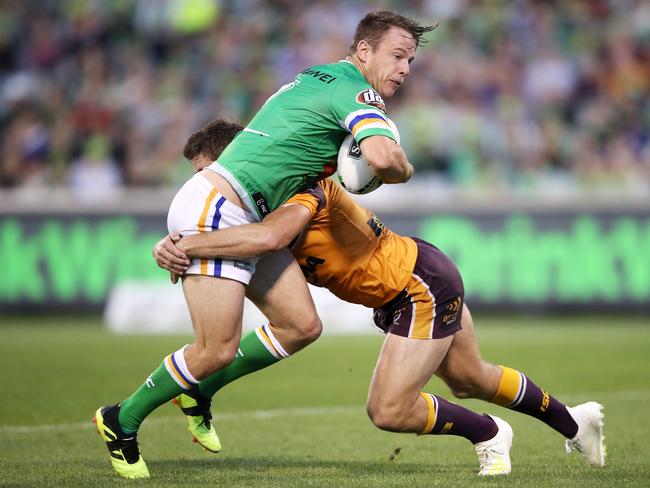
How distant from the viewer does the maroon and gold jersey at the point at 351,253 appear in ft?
20.2

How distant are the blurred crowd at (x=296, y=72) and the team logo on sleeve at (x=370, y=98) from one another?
11.5 meters

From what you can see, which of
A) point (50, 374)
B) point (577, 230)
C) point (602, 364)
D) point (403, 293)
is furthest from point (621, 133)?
point (403, 293)

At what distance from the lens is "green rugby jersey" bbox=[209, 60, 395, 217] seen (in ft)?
19.0

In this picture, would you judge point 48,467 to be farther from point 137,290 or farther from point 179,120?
point 179,120

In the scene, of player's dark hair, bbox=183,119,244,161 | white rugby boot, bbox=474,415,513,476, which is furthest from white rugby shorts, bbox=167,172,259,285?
white rugby boot, bbox=474,415,513,476

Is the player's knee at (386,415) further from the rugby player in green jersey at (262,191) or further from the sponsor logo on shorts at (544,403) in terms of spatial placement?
the sponsor logo on shorts at (544,403)

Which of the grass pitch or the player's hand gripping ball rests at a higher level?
the player's hand gripping ball

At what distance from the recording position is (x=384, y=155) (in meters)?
5.44

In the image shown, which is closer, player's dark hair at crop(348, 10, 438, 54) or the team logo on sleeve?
the team logo on sleeve

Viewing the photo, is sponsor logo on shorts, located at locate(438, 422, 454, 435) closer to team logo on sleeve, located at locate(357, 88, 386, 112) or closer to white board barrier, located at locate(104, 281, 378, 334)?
team logo on sleeve, located at locate(357, 88, 386, 112)

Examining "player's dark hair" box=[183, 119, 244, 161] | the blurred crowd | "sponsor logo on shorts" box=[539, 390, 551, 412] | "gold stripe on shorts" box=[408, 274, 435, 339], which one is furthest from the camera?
the blurred crowd

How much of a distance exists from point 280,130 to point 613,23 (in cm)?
1451

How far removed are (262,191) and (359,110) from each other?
0.69 metres

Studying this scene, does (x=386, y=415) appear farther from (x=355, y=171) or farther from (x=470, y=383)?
(x=355, y=171)
